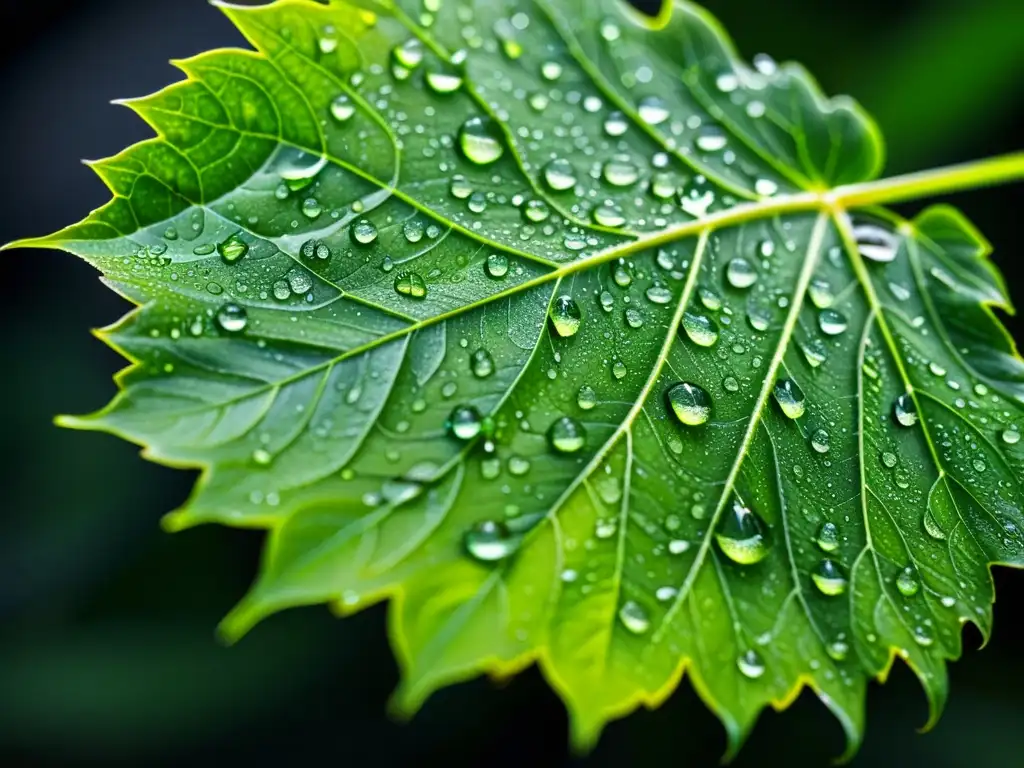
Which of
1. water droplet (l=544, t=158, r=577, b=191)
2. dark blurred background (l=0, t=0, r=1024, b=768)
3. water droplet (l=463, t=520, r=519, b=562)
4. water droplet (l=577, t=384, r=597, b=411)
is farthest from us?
dark blurred background (l=0, t=0, r=1024, b=768)

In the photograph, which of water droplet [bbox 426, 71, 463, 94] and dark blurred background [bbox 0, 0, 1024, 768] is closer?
water droplet [bbox 426, 71, 463, 94]

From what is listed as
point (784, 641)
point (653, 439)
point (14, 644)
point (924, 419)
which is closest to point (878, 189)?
point (924, 419)

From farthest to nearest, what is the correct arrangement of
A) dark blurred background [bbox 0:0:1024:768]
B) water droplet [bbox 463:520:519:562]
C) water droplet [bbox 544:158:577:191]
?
dark blurred background [bbox 0:0:1024:768]
water droplet [bbox 544:158:577:191]
water droplet [bbox 463:520:519:562]

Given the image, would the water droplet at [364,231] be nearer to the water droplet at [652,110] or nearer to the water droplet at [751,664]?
the water droplet at [652,110]

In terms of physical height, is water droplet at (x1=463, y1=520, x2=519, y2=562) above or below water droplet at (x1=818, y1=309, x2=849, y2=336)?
below

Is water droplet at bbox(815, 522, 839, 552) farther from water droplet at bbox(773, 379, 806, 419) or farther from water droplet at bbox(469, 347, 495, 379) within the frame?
water droplet at bbox(469, 347, 495, 379)

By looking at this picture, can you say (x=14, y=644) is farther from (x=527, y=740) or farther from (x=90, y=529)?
(x=527, y=740)

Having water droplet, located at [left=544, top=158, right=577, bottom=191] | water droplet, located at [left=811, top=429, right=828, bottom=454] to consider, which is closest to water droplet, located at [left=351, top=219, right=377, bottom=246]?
water droplet, located at [left=544, top=158, right=577, bottom=191]

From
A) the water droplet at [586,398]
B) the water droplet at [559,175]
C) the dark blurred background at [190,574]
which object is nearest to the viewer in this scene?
the water droplet at [586,398]

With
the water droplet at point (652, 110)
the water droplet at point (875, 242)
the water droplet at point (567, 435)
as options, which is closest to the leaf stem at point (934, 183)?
the water droplet at point (875, 242)
